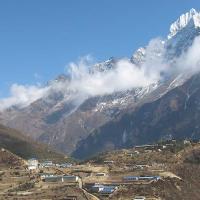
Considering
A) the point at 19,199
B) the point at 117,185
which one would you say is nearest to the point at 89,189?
the point at 117,185

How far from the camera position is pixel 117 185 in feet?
629

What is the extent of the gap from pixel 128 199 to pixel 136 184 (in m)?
13.5

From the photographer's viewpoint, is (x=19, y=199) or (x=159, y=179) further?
(x=159, y=179)

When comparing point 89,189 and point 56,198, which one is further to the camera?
point 89,189

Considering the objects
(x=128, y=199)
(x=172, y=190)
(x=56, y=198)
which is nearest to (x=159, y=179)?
(x=172, y=190)

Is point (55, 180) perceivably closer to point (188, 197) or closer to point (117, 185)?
Answer: point (117, 185)

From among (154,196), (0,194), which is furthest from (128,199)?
(0,194)

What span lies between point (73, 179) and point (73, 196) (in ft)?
72.5

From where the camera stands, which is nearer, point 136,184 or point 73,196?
point 73,196

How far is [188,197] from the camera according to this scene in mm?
193250

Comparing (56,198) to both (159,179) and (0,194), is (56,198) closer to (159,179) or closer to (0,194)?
(0,194)

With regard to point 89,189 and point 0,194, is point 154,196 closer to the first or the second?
point 89,189

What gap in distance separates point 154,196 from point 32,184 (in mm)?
37622

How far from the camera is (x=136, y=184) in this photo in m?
191
